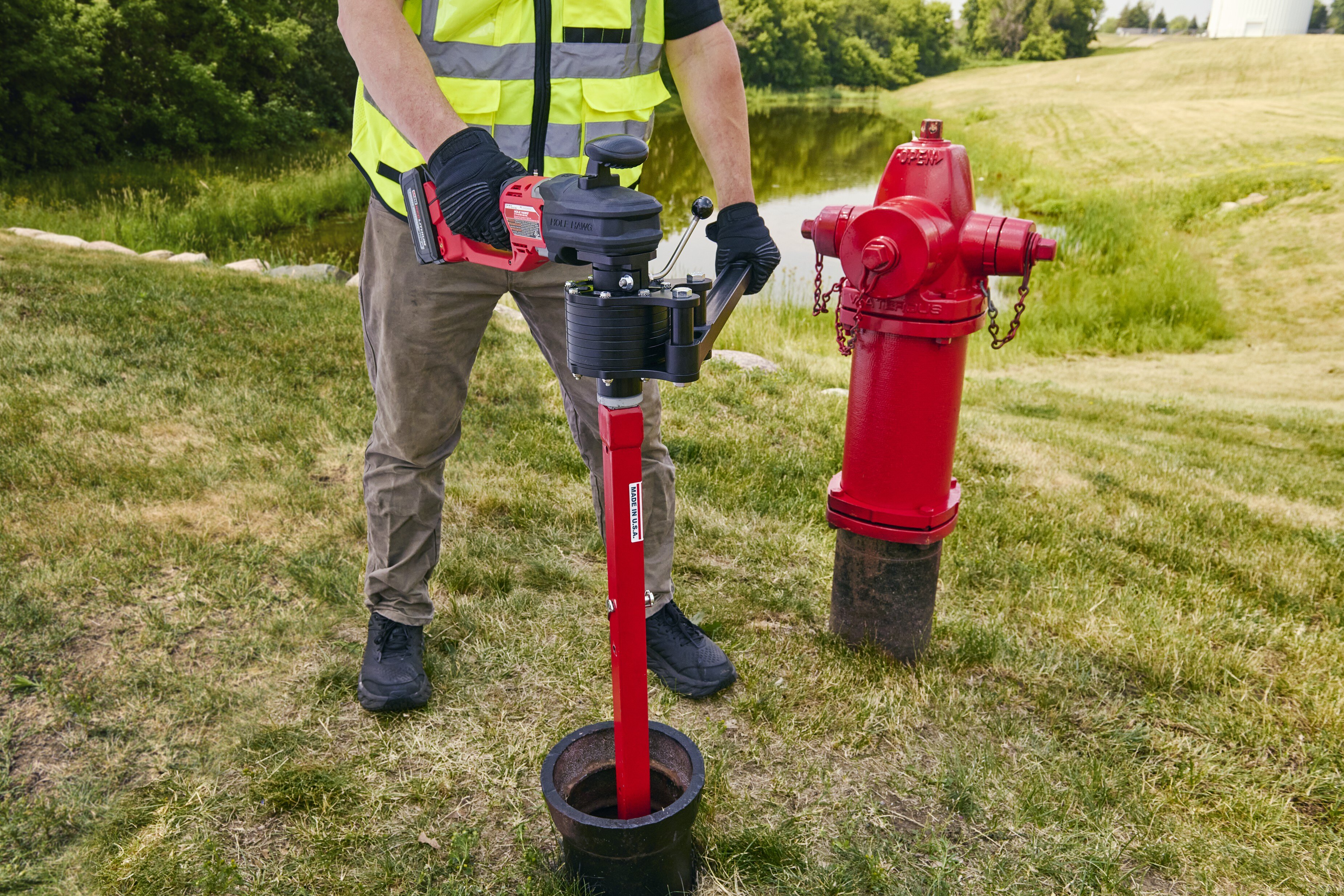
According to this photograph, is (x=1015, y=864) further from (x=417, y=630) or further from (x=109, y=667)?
(x=109, y=667)

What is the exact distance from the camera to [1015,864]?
6.22 feet

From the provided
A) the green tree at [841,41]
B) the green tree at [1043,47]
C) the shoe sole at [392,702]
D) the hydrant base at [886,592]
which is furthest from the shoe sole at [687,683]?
the green tree at [1043,47]

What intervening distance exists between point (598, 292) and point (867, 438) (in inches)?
46.3

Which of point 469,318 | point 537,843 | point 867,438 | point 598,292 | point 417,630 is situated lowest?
point 537,843

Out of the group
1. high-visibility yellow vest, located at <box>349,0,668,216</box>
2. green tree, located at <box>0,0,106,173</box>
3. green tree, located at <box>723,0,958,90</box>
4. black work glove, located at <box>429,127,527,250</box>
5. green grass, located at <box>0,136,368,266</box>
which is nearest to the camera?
black work glove, located at <box>429,127,527,250</box>

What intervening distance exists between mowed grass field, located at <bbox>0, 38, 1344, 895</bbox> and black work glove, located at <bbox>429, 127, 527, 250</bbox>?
4.09 feet

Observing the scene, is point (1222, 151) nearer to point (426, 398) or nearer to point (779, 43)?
point (426, 398)

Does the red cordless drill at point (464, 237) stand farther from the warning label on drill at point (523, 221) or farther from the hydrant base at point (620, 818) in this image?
the hydrant base at point (620, 818)

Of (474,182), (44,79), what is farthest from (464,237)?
(44,79)

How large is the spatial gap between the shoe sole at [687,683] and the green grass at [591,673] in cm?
5

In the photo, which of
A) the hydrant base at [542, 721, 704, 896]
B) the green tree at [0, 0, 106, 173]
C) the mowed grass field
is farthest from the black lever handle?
the green tree at [0, 0, 106, 173]

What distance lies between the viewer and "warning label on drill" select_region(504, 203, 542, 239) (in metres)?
1.48

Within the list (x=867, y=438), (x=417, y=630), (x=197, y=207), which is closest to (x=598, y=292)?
(x=867, y=438)

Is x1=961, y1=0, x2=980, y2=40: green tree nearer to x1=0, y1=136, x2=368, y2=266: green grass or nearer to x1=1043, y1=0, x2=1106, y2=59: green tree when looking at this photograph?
x1=1043, y1=0, x2=1106, y2=59: green tree
